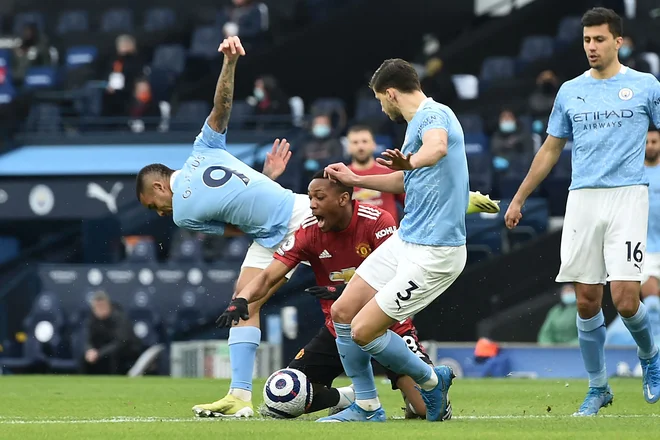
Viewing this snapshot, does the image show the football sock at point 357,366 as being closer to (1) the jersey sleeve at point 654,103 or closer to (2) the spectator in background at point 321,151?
(1) the jersey sleeve at point 654,103

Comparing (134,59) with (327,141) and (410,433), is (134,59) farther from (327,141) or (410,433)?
(410,433)

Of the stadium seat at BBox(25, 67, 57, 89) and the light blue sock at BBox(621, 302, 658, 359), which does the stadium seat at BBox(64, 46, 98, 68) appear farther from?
the light blue sock at BBox(621, 302, 658, 359)

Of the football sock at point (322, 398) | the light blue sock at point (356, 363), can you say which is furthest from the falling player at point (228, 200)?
the light blue sock at point (356, 363)

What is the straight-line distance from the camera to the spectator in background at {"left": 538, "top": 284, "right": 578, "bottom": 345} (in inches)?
661

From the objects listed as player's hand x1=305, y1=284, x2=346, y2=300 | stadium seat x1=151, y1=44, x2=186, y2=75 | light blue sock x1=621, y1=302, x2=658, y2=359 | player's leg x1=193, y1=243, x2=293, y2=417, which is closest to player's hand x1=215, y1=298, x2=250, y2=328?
player's hand x1=305, y1=284, x2=346, y2=300

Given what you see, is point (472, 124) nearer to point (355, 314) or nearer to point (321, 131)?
point (321, 131)

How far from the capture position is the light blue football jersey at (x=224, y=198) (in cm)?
945

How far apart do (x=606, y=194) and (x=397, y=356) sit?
68.0 inches

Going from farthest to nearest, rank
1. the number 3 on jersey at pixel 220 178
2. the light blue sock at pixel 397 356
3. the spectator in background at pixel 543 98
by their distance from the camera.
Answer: the spectator in background at pixel 543 98 → the number 3 on jersey at pixel 220 178 → the light blue sock at pixel 397 356

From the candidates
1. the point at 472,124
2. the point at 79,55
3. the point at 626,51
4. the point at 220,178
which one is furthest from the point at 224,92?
the point at 79,55

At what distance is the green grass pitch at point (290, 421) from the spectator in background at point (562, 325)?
7.99ft

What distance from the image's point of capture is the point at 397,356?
8.26m

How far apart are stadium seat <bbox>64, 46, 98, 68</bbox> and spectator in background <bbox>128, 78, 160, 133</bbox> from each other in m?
2.71

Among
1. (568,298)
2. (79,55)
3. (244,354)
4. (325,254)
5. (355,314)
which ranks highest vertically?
(79,55)
